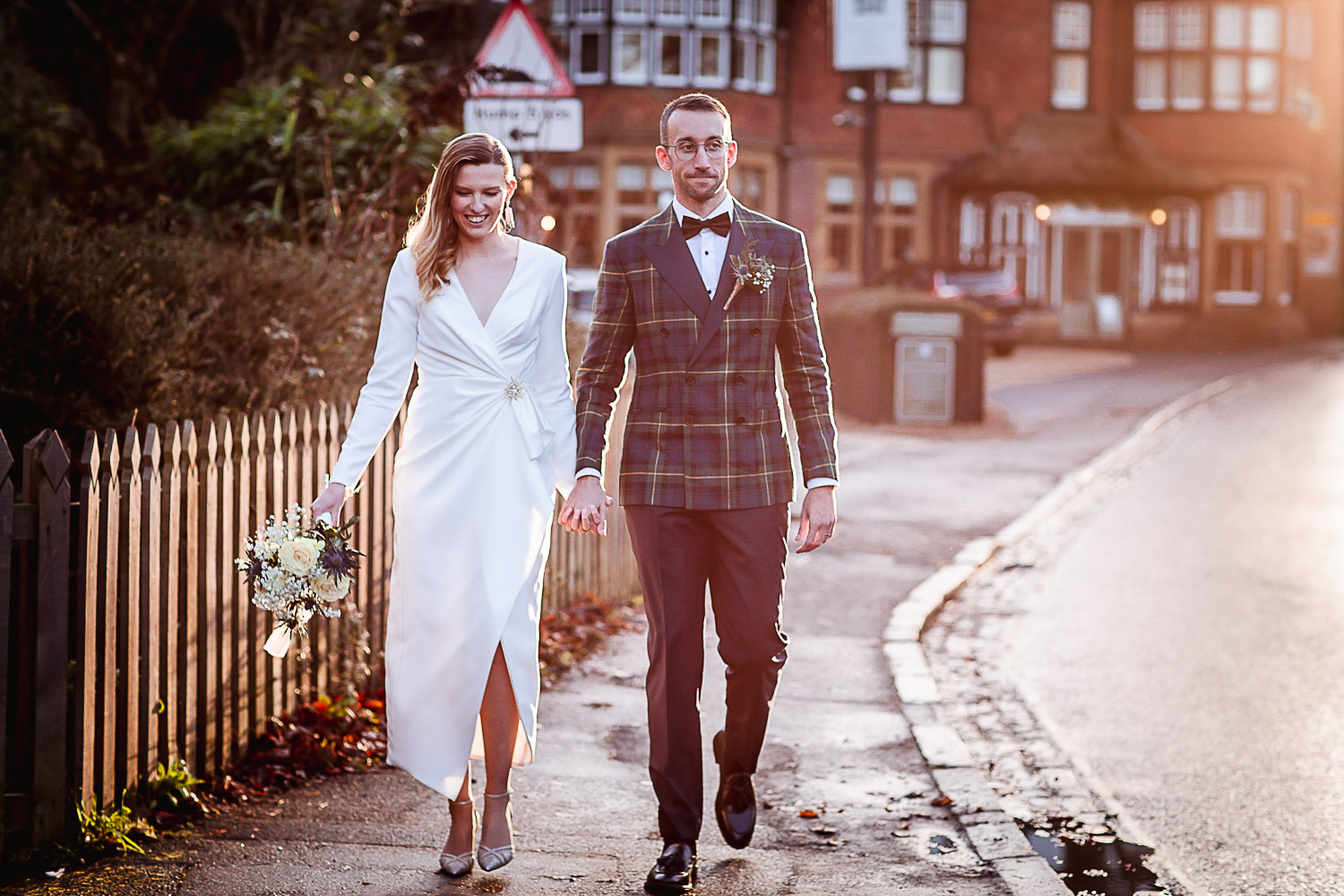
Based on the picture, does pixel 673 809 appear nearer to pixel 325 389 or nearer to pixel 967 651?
pixel 325 389

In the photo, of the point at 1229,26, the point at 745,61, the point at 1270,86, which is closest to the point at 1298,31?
the point at 1270,86

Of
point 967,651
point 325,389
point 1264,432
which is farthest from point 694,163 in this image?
point 1264,432

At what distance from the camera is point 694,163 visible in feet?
14.6

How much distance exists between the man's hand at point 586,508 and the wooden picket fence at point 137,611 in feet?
4.23

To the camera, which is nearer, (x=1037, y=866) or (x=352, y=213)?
(x=1037, y=866)

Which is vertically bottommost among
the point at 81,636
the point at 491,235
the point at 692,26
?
the point at 81,636

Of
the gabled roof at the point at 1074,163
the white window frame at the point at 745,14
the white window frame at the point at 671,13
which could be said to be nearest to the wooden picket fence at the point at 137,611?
the white window frame at the point at 671,13

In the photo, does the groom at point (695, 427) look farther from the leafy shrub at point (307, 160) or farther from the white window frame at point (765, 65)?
the white window frame at point (765, 65)

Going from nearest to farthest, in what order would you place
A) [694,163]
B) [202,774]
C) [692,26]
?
[694,163] → [202,774] → [692,26]

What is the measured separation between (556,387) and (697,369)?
38cm

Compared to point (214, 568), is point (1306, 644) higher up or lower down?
lower down

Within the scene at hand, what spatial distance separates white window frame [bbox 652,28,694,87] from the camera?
32000mm

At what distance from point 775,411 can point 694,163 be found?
0.69 metres

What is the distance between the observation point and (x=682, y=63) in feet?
105
